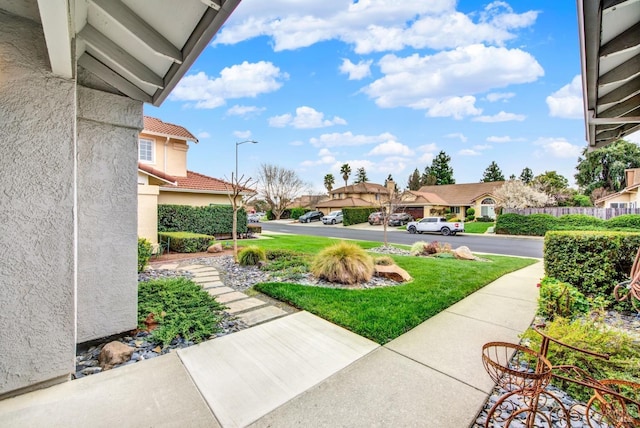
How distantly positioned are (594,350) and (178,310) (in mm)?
5114

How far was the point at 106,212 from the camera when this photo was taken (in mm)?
3154

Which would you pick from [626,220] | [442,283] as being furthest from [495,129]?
[442,283]

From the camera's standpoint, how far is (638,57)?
2.77 m

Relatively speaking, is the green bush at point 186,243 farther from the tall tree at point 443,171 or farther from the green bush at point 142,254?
the tall tree at point 443,171

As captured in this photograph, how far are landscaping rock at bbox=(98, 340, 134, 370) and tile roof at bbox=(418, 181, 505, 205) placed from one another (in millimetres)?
37397

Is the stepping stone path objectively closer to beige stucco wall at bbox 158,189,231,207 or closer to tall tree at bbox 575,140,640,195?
beige stucco wall at bbox 158,189,231,207

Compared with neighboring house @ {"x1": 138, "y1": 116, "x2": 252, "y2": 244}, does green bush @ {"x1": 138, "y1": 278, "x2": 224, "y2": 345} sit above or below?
below

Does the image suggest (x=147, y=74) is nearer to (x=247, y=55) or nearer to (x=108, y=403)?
(x=108, y=403)

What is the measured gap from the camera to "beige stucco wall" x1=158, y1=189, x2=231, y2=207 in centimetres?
1350

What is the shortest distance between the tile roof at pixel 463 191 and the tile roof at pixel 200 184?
30.2 metres

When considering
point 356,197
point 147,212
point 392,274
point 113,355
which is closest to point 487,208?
point 356,197

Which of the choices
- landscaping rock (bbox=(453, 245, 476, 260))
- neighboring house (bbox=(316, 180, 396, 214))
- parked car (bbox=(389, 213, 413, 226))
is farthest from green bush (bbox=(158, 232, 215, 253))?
neighboring house (bbox=(316, 180, 396, 214))

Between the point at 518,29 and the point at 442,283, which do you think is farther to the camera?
the point at 518,29

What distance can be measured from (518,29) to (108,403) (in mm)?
12470
